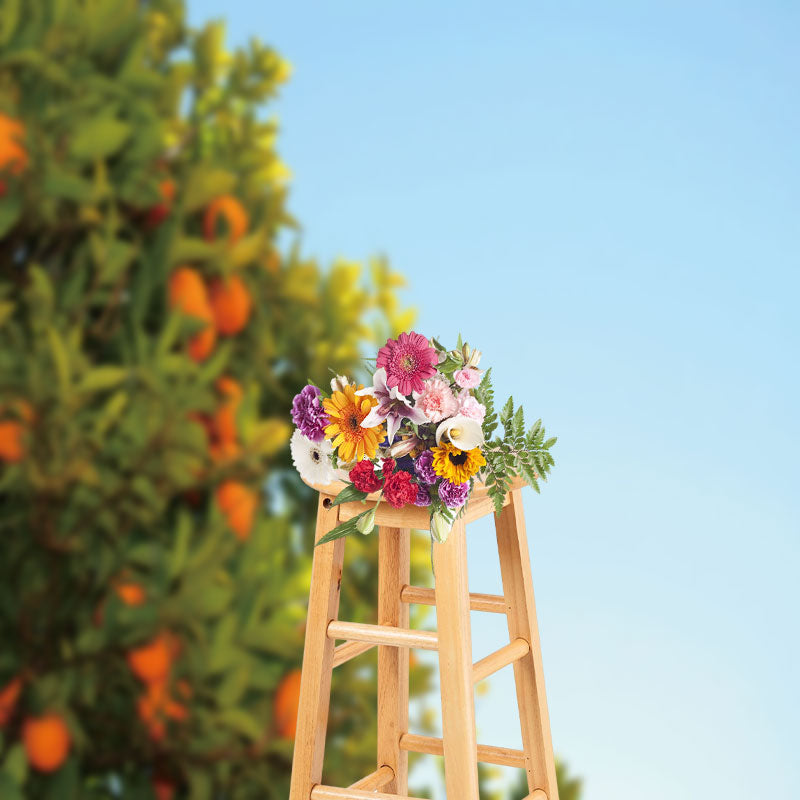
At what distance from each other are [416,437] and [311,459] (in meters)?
0.15

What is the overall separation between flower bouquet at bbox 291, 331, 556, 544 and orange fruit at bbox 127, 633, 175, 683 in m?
0.24

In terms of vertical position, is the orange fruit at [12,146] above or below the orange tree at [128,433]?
above

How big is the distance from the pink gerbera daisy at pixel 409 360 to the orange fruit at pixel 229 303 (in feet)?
0.64

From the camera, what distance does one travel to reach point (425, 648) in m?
1.38

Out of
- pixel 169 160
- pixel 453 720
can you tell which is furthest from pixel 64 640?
pixel 169 160

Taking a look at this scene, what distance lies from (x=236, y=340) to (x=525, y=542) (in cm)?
50

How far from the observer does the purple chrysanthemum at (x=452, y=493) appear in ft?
4.34

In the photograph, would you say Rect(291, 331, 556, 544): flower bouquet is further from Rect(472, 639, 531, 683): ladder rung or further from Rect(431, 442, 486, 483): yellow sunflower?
Rect(472, 639, 531, 683): ladder rung

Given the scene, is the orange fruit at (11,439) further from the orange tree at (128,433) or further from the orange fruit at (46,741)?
the orange fruit at (46,741)

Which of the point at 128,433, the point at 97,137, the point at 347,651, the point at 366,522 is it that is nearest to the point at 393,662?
the point at 347,651

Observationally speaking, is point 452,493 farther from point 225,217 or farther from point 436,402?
point 225,217

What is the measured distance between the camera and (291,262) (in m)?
1.45

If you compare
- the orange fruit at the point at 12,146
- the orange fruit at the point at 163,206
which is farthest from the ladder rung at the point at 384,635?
the orange fruit at the point at 12,146

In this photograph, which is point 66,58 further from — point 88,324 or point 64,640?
point 64,640
